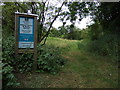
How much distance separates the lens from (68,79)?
3.07m

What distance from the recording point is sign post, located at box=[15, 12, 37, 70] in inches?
133

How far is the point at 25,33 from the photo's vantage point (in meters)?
3.50

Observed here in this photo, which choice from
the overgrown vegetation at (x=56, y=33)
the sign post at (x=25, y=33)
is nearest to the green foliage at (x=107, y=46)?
the overgrown vegetation at (x=56, y=33)

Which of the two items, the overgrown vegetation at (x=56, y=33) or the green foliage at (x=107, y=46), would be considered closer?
the overgrown vegetation at (x=56, y=33)

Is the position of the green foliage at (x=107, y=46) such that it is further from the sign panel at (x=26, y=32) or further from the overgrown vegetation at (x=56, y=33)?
the sign panel at (x=26, y=32)

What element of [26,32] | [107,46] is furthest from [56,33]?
[26,32]

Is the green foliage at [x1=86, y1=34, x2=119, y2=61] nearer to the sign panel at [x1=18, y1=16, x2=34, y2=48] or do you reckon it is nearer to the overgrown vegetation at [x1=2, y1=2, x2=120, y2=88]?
the overgrown vegetation at [x1=2, y1=2, x2=120, y2=88]

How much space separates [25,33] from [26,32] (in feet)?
0.15

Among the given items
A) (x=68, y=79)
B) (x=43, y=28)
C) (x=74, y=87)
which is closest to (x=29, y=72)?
(x=68, y=79)

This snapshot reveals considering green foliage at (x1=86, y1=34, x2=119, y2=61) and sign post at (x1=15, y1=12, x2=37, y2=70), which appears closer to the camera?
sign post at (x1=15, y1=12, x2=37, y2=70)

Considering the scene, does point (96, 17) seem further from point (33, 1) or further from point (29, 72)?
point (29, 72)

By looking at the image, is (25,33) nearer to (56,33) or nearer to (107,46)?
(56,33)

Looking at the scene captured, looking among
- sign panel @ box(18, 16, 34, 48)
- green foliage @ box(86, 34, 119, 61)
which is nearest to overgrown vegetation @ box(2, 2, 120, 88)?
green foliage @ box(86, 34, 119, 61)

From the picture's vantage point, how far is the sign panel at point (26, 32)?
11.3 feet
